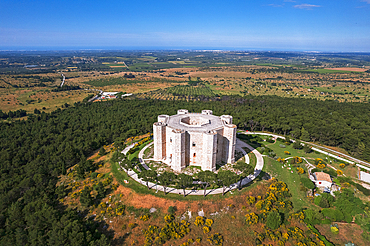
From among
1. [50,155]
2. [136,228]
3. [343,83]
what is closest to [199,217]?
[136,228]

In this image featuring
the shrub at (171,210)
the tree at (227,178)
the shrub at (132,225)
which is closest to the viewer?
the shrub at (132,225)

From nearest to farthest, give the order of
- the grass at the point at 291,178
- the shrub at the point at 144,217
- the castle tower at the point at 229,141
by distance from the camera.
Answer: the shrub at the point at 144,217 → the grass at the point at 291,178 → the castle tower at the point at 229,141

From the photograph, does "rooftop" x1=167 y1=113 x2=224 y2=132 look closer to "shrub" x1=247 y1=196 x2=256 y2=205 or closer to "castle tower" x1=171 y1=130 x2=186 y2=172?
"castle tower" x1=171 y1=130 x2=186 y2=172

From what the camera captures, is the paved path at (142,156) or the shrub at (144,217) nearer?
the shrub at (144,217)

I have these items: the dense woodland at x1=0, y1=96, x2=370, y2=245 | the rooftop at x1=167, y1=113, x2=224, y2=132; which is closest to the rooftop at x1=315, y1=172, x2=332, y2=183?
the dense woodland at x1=0, y1=96, x2=370, y2=245

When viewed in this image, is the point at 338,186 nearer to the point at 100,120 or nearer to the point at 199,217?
the point at 199,217

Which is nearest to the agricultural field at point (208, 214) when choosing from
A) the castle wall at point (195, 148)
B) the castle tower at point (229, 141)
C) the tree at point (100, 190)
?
the tree at point (100, 190)

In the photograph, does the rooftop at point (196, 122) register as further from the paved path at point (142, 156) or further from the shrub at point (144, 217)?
the shrub at point (144, 217)
